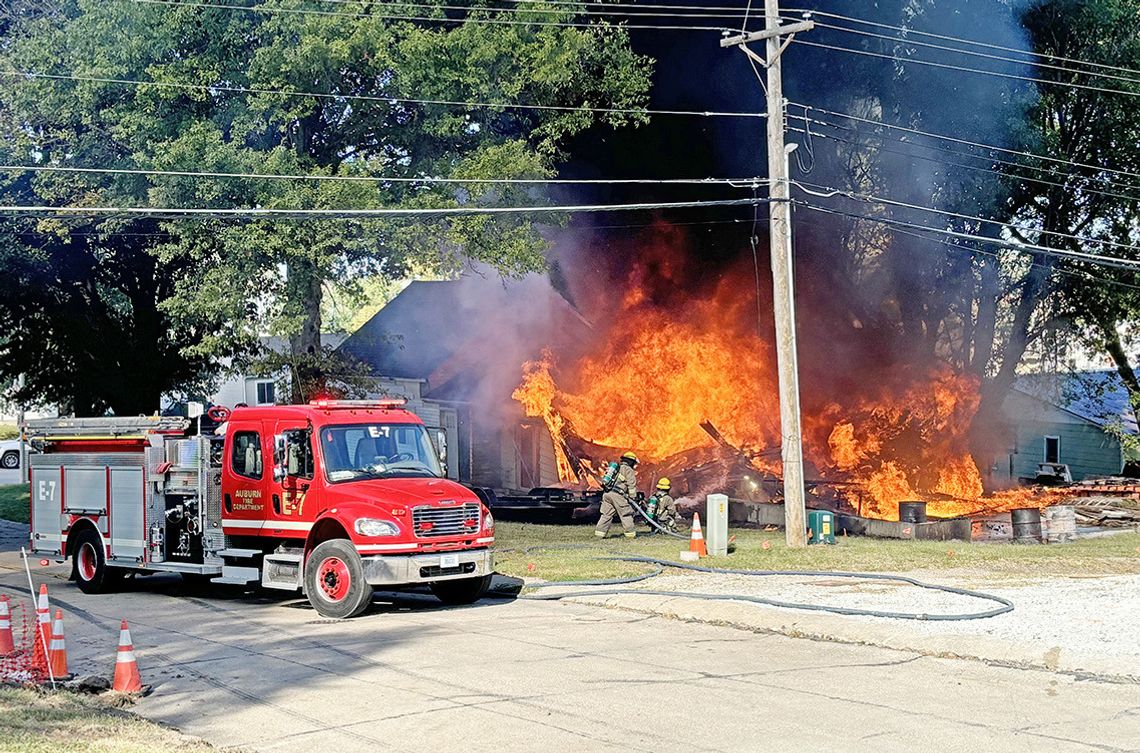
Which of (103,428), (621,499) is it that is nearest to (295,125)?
(103,428)

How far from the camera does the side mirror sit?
15336mm

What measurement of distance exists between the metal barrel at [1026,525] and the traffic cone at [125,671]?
58.9 feet

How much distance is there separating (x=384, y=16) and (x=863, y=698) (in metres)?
18.6

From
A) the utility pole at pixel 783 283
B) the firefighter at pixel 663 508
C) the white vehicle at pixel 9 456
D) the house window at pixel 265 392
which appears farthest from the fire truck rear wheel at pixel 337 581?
the white vehicle at pixel 9 456

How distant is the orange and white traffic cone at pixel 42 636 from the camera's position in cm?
1088

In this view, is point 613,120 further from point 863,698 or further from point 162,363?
point 863,698

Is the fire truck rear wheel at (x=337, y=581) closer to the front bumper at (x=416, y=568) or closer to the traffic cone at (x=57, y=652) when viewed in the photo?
the front bumper at (x=416, y=568)

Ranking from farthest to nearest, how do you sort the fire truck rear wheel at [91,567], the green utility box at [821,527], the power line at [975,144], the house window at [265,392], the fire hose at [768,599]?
the house window at [265,392]
the power line at [975,144]
the green utility box at [821,527]
the fire truck rear wheel at [91,567]
the fire hose at [768,599]

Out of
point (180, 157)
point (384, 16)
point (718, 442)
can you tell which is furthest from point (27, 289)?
point (718, 442)

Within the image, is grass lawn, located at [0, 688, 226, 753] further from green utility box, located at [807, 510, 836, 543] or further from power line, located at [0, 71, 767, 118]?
power line, located at [0, 71, 767, 118]

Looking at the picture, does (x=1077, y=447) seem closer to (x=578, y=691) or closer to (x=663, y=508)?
(x=663, y=508)

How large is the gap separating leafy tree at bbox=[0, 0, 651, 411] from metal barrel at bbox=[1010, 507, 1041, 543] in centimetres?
1084

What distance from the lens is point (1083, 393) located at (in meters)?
45.3

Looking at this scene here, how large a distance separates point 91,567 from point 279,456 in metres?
4.52
